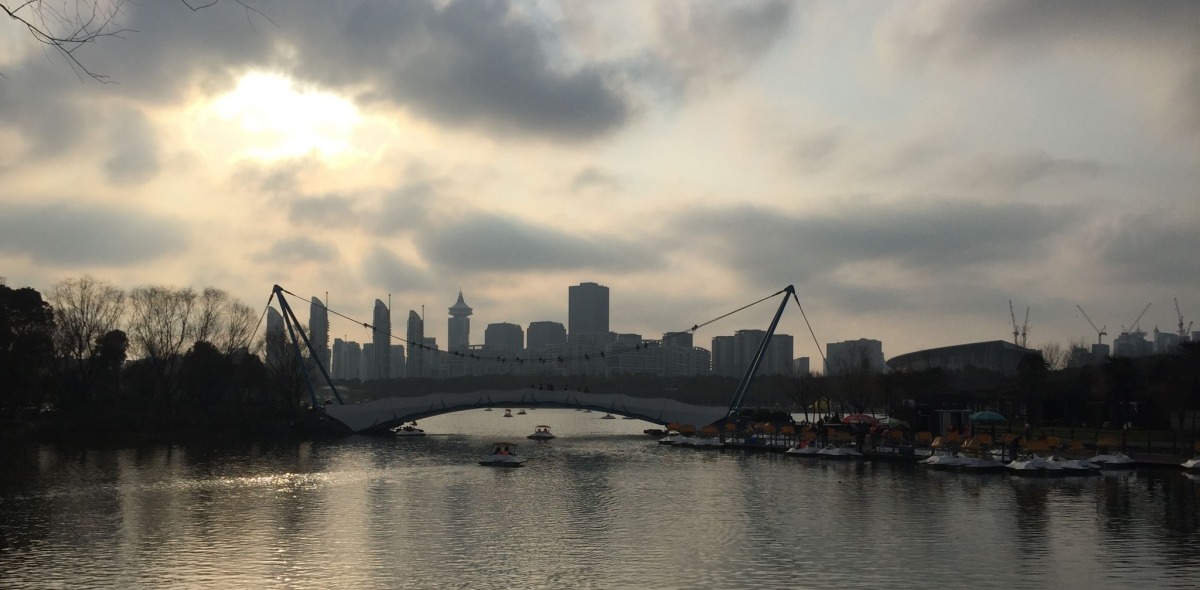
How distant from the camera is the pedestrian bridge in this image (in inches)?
4776

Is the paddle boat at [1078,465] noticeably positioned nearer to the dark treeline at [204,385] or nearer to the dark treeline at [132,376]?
the dark treeline at [204,385]

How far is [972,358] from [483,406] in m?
110

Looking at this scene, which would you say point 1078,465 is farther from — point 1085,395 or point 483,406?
point 483,406

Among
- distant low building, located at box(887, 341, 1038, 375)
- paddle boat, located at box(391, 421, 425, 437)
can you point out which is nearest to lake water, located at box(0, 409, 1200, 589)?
paddle boat, located at box(391, 421, 425, 437)

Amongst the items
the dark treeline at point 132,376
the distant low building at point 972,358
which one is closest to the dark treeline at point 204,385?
the dark treeline at point 132,376

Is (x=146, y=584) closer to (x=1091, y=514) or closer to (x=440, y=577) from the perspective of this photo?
(x=440, y=577)

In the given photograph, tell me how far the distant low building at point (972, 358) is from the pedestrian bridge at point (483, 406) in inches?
2767

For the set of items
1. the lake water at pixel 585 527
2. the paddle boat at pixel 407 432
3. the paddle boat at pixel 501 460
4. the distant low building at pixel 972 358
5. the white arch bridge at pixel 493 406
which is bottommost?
the lake water at pixel 585 527

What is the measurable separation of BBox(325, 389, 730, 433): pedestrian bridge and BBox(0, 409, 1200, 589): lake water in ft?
136

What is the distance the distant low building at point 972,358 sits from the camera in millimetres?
184000

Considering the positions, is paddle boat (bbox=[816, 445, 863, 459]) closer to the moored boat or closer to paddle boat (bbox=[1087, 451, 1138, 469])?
the moored boat

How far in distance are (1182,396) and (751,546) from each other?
51.9 meters

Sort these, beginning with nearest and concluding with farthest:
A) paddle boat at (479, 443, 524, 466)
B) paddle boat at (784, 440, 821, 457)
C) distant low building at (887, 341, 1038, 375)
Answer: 1. paddle boat at (479, 443, 524, 466)
2. paddle boat at (784, 440, 821, 457)
3. distant low building at (887, 341, 1038, 375)

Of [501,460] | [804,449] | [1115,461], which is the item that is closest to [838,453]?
[804,449]
